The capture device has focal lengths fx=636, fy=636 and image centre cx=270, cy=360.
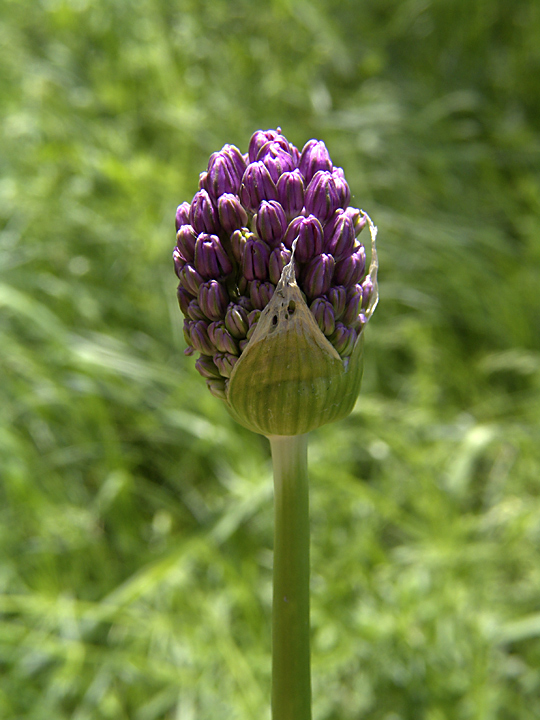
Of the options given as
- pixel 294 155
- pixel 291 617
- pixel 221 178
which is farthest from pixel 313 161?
pixel 291 617

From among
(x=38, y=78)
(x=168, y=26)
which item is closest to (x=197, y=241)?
(x=38, y=78)

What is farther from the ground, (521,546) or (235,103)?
(235,103)

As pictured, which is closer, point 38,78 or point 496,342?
point 496,342

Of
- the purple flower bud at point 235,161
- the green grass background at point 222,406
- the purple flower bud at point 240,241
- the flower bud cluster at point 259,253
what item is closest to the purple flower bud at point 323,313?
the flower bud cluster at point 259,253

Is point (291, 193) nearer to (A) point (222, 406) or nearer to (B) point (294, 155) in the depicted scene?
(B) point (294, 155)

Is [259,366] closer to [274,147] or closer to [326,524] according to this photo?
[274,147]
